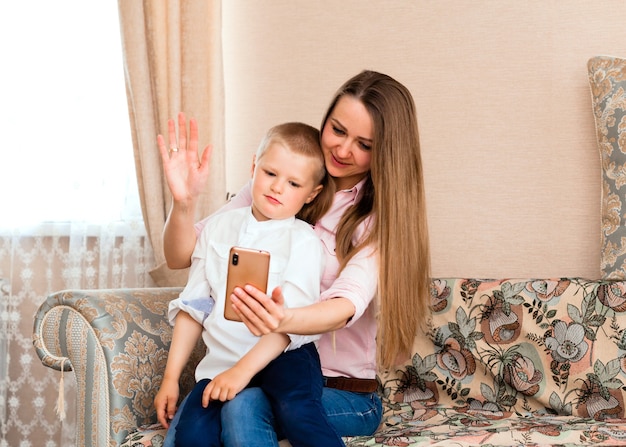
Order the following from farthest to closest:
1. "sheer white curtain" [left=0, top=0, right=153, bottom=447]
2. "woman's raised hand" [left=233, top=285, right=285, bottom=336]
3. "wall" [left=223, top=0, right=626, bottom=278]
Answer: "sheer white curtain" [left=0, top=0, right=153, bottom=447], "wall" [left=223, top=0, right=626, bottom=278], "woman's raised hand" [left=233, top=285, right=285, bottom=336]

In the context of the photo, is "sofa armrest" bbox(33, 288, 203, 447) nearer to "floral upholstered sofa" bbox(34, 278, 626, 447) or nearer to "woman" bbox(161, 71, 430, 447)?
"floral upholstered sofa" bbox(34, 278, 626, 447)

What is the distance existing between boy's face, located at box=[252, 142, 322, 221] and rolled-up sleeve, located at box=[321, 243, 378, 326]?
18 centimetres

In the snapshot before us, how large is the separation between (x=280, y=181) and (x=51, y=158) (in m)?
1.45

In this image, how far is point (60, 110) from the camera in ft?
9.02

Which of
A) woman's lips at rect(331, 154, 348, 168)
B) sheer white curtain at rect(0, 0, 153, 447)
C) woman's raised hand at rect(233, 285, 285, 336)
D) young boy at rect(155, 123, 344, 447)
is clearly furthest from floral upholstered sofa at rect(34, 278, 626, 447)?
sheer white curtain at rect(0, 0, 153, 447)

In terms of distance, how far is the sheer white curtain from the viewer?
2711 mm

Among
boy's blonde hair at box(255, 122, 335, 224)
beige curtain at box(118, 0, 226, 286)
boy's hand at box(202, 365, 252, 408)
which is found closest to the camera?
boy's hand at box(202, 365, 252, 408)

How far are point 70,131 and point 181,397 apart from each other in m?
1.35

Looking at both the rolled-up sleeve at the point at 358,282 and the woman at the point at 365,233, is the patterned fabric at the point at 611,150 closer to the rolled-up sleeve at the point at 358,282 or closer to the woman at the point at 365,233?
the woman at the point at 365,233

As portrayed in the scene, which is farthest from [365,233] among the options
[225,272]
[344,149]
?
[225,272]

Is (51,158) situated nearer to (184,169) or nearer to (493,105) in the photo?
(184,169)

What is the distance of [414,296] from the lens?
5.69 feet

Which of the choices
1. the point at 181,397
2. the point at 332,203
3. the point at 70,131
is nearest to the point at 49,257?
the point at 70,131

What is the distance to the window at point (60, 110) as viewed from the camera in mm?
→ 2730
